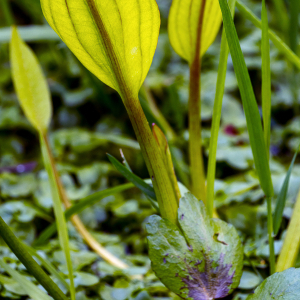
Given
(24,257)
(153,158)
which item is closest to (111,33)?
(153,158)

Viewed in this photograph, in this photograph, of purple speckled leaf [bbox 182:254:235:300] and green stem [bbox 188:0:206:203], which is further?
green stem [bbox 188:0:206:203]

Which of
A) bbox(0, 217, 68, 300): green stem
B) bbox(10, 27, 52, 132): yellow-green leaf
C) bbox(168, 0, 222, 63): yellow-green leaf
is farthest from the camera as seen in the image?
bbox(10, 27, 52, 132): yellow-green leaf

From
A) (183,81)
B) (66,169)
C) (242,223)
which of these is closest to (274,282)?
(242,223)

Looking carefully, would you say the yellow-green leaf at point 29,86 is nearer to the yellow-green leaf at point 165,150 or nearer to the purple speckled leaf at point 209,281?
the yellow-green leaf at point 165,150

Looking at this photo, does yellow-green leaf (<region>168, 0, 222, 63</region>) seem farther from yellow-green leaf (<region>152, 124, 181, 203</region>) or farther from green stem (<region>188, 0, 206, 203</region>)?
yellow-green leaf (<region>152, 124, 181, 203</region>)

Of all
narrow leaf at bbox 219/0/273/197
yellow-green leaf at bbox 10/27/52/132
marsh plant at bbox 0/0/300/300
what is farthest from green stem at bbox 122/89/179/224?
yellow-green leaf at bbox 10/27/52/132

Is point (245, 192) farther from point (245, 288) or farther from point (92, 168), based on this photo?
point (92, 168)

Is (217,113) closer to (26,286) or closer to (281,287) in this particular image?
(281,287)
